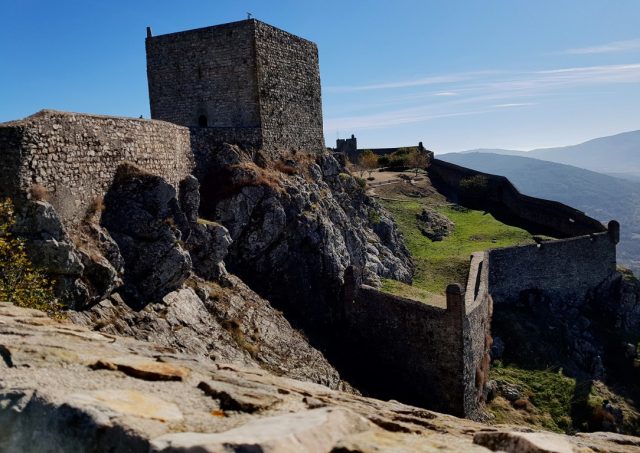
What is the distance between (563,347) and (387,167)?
36.3m

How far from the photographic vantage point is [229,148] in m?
23.9

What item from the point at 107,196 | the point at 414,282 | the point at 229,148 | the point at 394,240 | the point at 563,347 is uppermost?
the point at 229,148

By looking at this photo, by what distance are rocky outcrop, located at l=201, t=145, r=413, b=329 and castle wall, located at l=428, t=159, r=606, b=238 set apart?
2262 cm

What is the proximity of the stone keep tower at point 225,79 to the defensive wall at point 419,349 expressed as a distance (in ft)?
29.5

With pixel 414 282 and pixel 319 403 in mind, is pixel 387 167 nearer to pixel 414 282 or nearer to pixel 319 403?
pixel 414 282

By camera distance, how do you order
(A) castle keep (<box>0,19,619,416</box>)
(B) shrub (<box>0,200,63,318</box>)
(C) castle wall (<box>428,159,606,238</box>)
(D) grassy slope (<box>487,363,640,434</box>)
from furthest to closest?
1. (C) castle wall (<box>428,159,606,238</box>)
2. (D) grassy slope (<box>487,363,640,434</box>)
3. (A) castle keep (<box>0,19,619,416</box>)
4. (B) shrub (<box>0,200,63,318</box>)

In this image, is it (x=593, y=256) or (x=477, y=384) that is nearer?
(x=477, y=384)

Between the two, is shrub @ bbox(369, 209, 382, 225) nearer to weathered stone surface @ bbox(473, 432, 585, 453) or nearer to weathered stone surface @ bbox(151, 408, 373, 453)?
weathered stone surface @ bbox(473, 432, 585, 453)

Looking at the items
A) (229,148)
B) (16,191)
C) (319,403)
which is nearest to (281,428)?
(319,403)

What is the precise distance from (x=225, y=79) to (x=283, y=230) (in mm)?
7931

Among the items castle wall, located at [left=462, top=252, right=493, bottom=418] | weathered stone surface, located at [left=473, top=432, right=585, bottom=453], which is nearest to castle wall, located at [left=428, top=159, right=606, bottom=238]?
castle wall, located at [left=462, top=252, right=493, bottom=418]

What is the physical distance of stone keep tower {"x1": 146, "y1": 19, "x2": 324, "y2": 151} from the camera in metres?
25.7

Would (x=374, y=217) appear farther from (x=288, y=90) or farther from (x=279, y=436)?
(x=279, y=436)

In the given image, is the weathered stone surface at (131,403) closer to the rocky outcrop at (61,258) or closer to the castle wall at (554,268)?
the rocky outcrop at (61,258)
